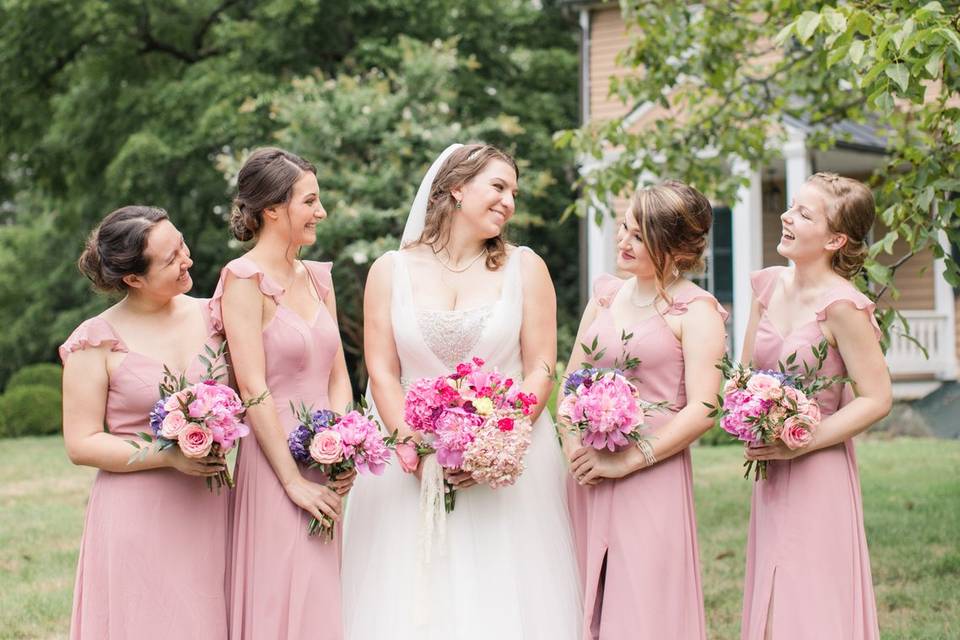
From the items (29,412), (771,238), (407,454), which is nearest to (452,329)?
(407,454)

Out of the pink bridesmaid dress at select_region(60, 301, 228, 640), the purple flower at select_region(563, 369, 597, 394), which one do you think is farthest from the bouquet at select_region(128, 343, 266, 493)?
the purple flower at select_region(563, 369, 597, 394)

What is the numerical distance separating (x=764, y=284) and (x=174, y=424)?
242 centimetres

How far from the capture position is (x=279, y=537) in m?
4.21

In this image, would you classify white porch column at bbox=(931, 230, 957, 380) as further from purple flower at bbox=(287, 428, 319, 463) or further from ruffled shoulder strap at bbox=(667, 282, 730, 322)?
purple flower at bbox=(287, 428, 319, 463)

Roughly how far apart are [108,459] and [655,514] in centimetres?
212

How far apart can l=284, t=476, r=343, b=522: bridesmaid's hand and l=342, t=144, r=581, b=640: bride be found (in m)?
0.45

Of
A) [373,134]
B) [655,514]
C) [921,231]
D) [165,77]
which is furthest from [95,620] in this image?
[165,77]

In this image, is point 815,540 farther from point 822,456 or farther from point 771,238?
point 771,238

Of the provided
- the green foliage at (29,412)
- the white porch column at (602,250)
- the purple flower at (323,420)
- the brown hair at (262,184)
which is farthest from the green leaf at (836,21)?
the green foliage at (29,412)

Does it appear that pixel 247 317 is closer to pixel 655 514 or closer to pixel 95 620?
pixel 95 620

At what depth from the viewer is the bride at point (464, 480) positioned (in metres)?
4.54

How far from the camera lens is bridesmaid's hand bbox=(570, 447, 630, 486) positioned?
4.36 m

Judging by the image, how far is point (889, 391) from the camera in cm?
418

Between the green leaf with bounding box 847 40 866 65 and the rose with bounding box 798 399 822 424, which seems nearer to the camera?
the rose with bounding box 798 399 822 424
